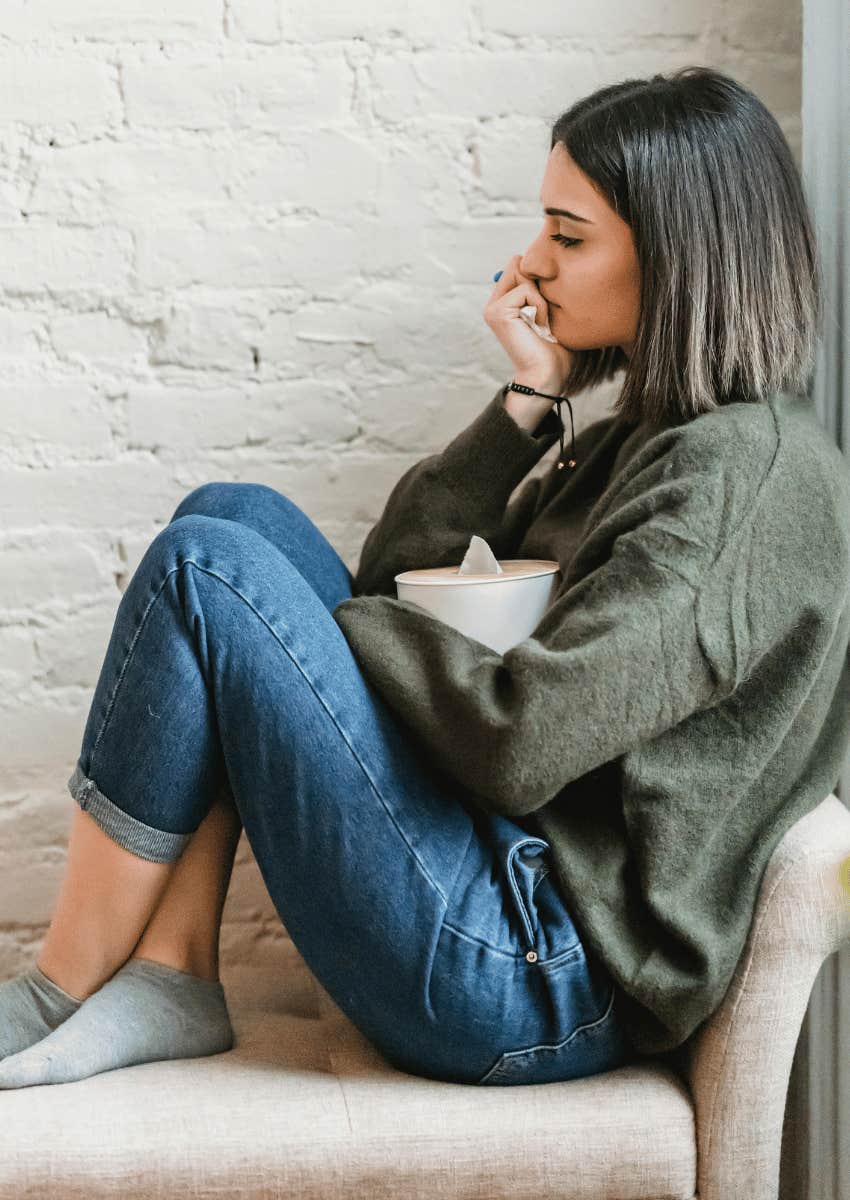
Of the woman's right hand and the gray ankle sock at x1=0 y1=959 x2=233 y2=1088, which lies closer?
the gray ankle sock at x1=0 y1=959 x2=233 y2=1088

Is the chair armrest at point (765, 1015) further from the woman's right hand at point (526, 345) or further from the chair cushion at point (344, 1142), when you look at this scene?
the woman's right hand at point (526, 345)

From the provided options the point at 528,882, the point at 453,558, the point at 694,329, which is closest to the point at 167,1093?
the point at 528,882

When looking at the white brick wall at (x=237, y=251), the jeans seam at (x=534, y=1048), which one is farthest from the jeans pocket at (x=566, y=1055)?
the white brick wall at (x=237, y=251)

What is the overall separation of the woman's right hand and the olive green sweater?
27 cm

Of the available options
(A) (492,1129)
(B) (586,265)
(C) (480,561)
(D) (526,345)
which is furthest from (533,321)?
(A) (492,1129)

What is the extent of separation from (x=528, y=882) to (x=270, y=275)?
2.77 feet

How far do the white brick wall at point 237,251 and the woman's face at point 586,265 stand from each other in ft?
1.04

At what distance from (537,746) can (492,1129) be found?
0.30m

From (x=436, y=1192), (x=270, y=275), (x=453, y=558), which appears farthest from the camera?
(x=270, y=275)

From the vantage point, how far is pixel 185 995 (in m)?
1.09

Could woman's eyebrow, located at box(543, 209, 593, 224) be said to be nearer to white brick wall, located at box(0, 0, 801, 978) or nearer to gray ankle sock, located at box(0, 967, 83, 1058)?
white brick wall, located at box(0, 0, 801, 978)

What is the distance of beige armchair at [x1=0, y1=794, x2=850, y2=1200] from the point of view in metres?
0.95

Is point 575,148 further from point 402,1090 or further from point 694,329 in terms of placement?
point 402,1090

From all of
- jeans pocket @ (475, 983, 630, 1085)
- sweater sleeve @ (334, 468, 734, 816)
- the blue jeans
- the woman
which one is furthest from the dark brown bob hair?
jeans pocket @ (475, 983, 630, 1085)
